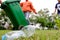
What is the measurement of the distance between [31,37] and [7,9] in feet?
17.6

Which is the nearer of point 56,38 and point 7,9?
point 56,38

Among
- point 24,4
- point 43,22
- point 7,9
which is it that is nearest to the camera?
point 7,9

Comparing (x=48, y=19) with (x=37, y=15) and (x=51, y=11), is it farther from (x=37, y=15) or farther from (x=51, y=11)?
(x=51, y=11)

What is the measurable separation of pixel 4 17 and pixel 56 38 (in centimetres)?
722

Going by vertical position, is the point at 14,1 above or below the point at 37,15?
above

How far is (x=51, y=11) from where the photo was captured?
13.8 metres

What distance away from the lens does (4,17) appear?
1250 centimetres

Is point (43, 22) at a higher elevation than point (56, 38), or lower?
lower

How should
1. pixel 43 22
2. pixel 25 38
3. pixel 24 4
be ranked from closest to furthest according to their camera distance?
pixel 25 38 < pixel 43 22 < pixel 24 4

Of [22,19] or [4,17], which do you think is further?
[4,17]

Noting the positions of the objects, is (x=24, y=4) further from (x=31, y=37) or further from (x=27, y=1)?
(x=31, y=37)

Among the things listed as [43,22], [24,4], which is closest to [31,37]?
[43,22]

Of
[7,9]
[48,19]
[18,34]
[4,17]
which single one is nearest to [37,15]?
[48,19]

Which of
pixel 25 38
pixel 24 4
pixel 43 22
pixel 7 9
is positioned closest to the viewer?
pixel 25 38
